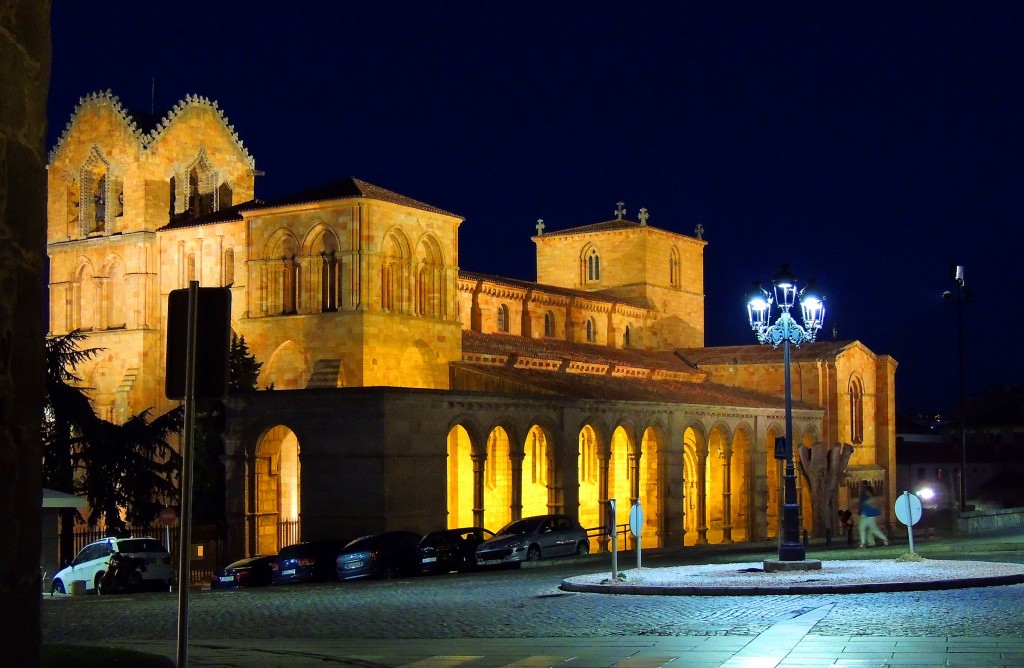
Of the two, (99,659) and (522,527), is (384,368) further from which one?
(99,659)

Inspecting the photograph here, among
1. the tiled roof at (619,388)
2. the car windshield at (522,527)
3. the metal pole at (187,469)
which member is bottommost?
the car windshield at (522,527)

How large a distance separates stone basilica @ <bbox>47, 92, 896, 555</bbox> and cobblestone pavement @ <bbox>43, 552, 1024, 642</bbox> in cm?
1376

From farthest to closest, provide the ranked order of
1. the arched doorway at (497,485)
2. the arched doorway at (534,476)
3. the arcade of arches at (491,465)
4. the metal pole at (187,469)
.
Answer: the arched doorway at (534,476) → the arched doorway at (497,485) → the arcade of arches at (491,465) → the metal pole at (187,469)

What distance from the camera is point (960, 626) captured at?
49.2ft

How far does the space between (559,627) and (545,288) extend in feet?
136

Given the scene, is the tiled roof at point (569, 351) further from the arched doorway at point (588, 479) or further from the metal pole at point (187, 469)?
the metal pole at point (187, 469)

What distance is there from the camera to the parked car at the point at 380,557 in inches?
1257

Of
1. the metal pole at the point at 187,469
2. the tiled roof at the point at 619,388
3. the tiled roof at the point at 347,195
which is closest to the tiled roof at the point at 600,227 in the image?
the tiled roof at the point at 619,388

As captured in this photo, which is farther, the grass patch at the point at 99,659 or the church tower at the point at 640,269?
the church tower at the point at 640,269

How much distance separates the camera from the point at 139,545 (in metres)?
32.1

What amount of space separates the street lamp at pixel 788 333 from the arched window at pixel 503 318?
26.1 m

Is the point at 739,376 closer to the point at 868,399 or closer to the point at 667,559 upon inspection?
the point at 868,399

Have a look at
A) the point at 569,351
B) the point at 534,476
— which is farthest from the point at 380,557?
the point at 569,351

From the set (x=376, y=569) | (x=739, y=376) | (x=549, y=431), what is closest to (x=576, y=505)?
(x=549, y=431)
